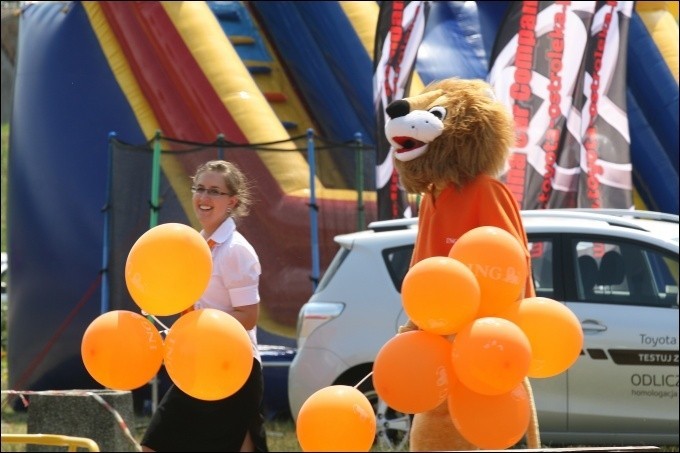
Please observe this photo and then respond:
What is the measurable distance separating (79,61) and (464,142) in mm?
7486

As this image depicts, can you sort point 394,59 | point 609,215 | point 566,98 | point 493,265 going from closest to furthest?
point 493,265 < point 609,215 < point 394,59 < point 566,98

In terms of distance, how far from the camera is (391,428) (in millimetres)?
7688

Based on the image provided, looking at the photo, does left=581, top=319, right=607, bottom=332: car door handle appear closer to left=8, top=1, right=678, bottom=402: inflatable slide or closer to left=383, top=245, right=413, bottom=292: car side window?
left=383, top=245, right=413, bottom=292: car side window

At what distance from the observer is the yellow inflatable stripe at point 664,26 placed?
12469mm

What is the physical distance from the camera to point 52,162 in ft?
36.2

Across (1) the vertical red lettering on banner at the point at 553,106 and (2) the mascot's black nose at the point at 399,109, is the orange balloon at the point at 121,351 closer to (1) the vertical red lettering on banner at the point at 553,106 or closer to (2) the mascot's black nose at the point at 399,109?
(2) the mascot's black nose at the point at 399,109

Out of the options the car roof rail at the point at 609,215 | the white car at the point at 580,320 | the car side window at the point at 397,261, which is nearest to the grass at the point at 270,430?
the white car at the point at 580,320

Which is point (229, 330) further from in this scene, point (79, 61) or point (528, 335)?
point (79, 61)

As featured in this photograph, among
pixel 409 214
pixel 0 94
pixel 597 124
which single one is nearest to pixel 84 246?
pixel 409 214

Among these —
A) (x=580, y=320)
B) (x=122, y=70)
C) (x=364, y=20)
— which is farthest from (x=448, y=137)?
(x=364, y=20)

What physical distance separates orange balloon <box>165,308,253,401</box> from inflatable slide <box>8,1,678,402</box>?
562cm

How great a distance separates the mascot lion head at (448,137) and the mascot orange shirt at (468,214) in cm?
5

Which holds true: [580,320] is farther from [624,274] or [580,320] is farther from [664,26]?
[664,26]

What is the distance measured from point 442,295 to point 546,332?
0.39m
